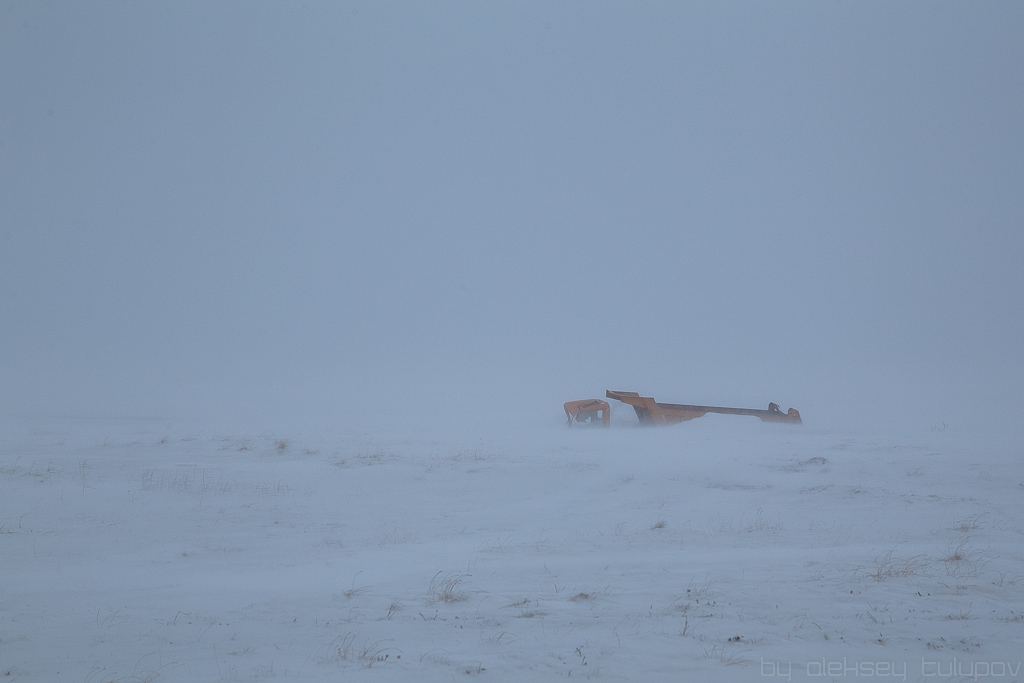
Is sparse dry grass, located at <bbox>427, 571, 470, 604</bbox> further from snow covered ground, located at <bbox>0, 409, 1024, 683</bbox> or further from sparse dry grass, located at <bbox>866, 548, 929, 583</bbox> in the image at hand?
sparse dry grass, located at <bbox>866, 548, 929, 583</bbox>

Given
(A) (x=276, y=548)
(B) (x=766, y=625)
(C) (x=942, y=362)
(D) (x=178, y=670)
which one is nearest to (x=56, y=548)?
(A) (x=276, y=548)

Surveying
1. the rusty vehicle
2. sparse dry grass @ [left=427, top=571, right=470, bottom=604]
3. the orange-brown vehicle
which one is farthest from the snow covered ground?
the rusty vehicle

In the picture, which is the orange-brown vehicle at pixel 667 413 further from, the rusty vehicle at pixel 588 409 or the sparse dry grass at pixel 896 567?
the sparse dry grass at pixel 896 567

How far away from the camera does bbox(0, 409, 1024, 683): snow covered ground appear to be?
4.46 m

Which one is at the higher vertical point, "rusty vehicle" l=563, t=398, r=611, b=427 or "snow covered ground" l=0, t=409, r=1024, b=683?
"rusty vehicle" l=563, t=398, r=611, b=427

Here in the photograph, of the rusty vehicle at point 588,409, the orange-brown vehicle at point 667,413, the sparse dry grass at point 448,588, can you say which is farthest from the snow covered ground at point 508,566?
the rusty vehicle at point 588,409

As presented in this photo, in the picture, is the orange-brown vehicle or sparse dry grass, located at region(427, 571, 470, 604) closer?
sparse dry grass, located at region(427, 571, 470, 604)

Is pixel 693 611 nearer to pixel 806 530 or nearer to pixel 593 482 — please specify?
pixel 806 530

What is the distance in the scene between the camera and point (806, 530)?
7.82 metres

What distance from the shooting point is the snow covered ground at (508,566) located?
14.6 ft

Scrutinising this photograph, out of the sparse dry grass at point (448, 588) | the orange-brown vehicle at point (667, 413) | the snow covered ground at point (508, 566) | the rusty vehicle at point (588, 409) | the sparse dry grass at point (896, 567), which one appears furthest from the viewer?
the rusty vehicle at point (588, 409)

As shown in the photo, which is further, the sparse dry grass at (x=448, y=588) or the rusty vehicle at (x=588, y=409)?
the rusty vehicle at (x=588, y=409)

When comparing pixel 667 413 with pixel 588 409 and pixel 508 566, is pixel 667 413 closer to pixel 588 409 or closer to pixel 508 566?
pixel 588 409

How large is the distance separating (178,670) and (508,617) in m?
2.35
